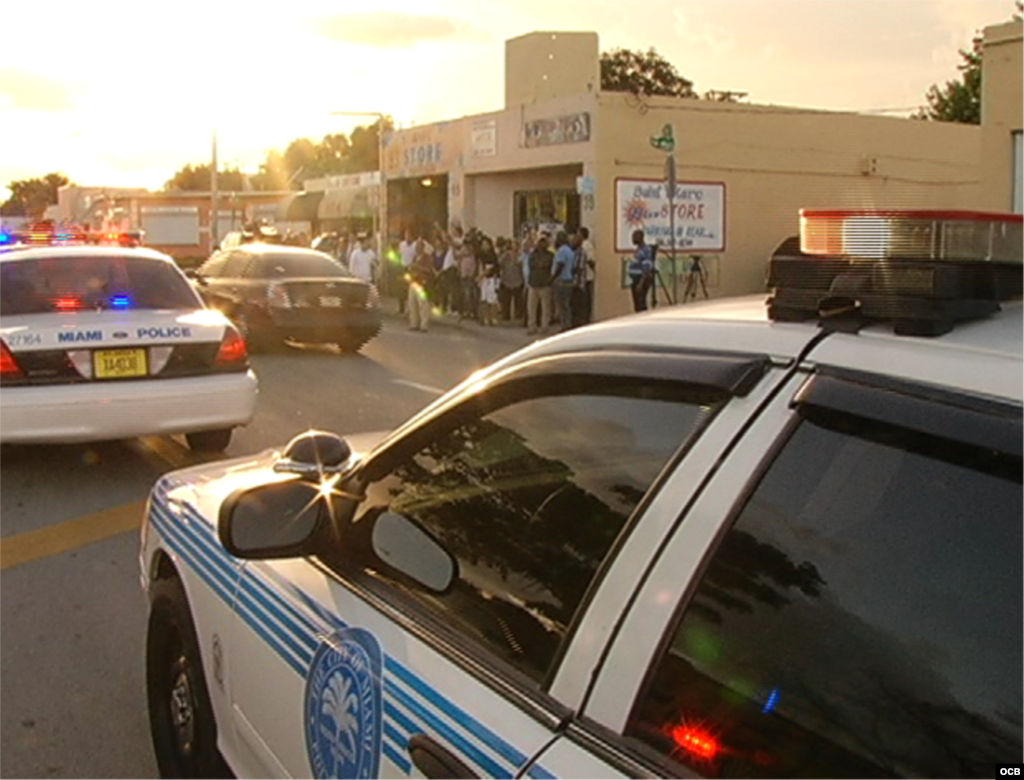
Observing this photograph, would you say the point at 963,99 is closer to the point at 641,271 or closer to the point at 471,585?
the point at 641,271

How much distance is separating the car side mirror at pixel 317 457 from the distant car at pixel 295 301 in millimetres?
13170

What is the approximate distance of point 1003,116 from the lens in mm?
12352

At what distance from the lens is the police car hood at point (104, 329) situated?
7.70 metres

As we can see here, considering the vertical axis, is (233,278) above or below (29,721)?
above

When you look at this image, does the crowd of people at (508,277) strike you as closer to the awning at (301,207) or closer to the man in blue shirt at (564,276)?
the man in blue shirt at (564,276)

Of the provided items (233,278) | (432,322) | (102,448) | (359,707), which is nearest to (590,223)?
(432,322)

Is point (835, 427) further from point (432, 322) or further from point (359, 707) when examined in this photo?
point (432, 322)

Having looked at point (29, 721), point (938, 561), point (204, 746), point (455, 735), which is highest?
point (938, 561)

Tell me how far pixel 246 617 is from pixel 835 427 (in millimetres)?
Result: 1773

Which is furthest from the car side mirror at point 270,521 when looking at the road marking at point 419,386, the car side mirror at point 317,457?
the road marking at point 419,386

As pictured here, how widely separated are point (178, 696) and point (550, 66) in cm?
2634

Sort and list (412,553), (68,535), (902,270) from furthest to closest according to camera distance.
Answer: (68,535)
(412,553)
(902,270)

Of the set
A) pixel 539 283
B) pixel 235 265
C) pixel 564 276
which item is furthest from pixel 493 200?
pixel 235 265

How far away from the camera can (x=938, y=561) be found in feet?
5.39
